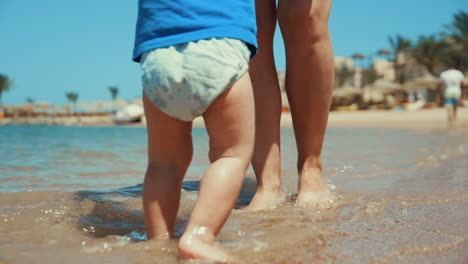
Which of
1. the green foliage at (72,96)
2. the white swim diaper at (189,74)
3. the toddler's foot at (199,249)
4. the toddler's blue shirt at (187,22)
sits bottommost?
the green foliage at (72,96)

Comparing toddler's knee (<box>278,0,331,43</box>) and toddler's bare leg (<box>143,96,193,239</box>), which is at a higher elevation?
toddler's knee (<box>278,0,331,43</box>)

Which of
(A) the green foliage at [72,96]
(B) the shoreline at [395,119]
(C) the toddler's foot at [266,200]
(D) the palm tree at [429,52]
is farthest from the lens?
(A) the green foliage at [72,96]

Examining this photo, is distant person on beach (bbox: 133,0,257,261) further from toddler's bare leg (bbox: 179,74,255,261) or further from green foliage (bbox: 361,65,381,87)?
green foliage (bbox: 361,65,381,87)

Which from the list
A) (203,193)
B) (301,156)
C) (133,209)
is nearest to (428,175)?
(301,156)

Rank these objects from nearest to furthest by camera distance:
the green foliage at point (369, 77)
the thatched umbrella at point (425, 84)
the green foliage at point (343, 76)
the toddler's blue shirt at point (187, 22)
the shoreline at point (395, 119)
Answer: the toddler's blue shirt at point (187, 22) → the shoreline at point (395, 119) → the thatched umbrella at point (425, 84) → the green foliage at point (369, 77) → the green foliage at point (343, 76)

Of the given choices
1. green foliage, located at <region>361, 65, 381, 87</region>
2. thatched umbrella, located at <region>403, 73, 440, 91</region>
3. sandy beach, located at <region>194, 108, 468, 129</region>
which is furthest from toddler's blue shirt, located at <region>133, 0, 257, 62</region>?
green foliage, located at <region>361, 65, 381, 87</region>

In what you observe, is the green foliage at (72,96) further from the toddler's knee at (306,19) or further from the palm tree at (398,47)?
the toddler's knee at (306,19)

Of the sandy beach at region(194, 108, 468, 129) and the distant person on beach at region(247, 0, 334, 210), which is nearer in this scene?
the distant person on beach at region(247, 0, 334, 210)

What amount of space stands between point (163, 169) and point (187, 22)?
0.44 meters

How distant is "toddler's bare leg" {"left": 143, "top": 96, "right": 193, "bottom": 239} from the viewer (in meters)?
1.37

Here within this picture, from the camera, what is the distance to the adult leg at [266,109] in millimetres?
2154

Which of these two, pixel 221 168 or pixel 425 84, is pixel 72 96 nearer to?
pixel 425 84

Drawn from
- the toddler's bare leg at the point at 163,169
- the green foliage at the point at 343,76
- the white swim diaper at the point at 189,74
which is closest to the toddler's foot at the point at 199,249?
the toddler's bare leg at the point at 163,169

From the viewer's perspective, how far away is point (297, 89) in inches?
87.7
